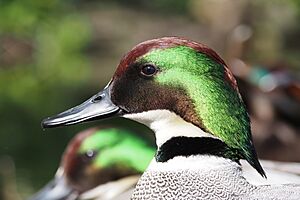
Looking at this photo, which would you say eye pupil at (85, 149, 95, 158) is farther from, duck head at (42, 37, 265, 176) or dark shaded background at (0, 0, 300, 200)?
dark shaded background at (0, 0, 300, 200)

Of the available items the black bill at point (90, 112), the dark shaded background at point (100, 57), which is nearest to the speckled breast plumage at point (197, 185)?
the black bill at point (90, 112)

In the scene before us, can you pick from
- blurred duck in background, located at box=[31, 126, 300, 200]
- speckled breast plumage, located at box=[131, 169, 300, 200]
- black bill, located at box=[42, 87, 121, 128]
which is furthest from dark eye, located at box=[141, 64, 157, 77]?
blurred duck in background, located at box=[31, 126, 300, 200]

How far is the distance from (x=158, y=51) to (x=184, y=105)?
15 centimetres

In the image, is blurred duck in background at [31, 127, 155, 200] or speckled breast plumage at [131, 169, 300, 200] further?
blurred duck in background at [31, 127, 155, 200]

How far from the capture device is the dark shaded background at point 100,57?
5973 millimetres

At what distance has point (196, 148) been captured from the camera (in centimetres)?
251

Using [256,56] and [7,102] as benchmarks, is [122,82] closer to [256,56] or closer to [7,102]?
[7,102]

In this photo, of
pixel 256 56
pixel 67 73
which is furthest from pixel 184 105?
pixel 256 56

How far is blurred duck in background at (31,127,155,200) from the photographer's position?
366 cm

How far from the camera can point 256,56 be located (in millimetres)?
10688

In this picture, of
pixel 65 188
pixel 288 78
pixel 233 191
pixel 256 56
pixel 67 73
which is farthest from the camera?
pixel 256 56

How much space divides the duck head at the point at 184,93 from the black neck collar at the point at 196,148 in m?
0.01

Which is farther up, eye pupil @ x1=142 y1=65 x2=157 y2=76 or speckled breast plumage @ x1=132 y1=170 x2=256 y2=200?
eye pupil @ x1=142 y1=65 x2=157 y2=76

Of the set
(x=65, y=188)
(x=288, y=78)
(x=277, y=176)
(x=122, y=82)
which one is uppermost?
(x=122, y=82)
